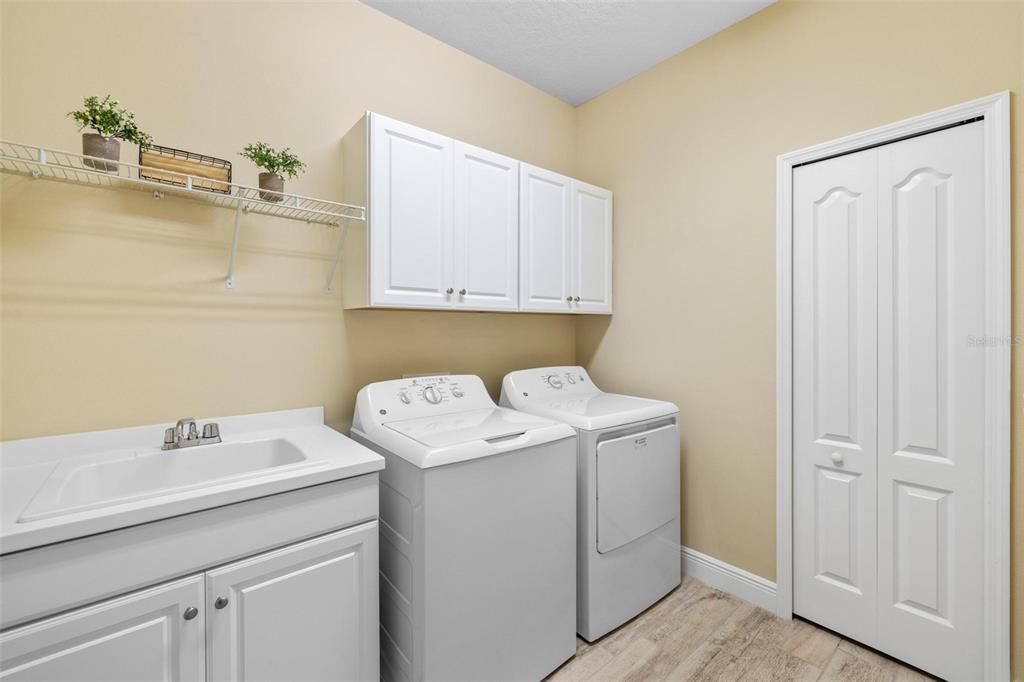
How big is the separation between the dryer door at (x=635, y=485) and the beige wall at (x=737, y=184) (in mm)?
248

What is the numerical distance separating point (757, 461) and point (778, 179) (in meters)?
1.29

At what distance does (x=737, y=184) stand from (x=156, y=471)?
102 inches

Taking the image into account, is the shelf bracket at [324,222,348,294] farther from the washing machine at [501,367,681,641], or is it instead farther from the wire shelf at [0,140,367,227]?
the washing machine at [501,367,681,641]

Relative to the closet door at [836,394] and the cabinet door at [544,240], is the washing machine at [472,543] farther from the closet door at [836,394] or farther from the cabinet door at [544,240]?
the closet door at [836,394]

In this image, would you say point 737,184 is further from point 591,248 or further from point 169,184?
point 169,184

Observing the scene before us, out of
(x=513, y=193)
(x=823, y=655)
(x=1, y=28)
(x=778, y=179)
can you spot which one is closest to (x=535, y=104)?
(x=513, y=193)

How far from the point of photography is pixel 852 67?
1.81 meters

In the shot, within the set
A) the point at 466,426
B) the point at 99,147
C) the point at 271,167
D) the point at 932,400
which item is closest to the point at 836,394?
the point at 932,400

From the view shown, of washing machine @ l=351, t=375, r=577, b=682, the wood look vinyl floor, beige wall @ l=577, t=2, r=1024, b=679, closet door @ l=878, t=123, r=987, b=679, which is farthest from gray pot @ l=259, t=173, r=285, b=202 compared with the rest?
closet door @ l=878, t=123, r=987, b=679

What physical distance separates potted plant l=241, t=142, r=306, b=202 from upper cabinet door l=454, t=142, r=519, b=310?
666 mm

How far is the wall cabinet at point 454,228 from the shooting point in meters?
1.77

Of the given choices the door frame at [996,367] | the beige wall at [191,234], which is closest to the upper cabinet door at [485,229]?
the beige wall at [191,234]

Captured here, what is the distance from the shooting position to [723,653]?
5.93 feet

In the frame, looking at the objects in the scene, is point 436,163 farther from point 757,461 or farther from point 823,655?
point 823,655
